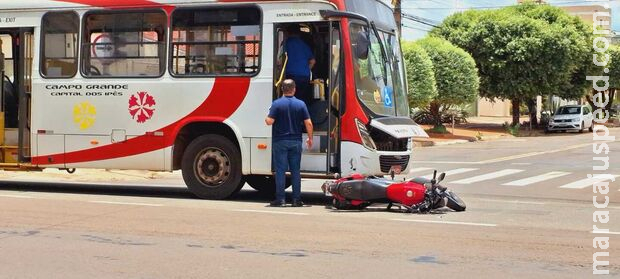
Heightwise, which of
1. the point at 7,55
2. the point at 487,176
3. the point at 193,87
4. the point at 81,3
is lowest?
the point at 487,176

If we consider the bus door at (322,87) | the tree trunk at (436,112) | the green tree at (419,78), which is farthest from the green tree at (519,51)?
the bus door at (322,87)

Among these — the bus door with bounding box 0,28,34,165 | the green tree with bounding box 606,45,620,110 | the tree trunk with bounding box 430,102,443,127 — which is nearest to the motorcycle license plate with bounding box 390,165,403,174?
the bus door with bounding box 0,28,34,165

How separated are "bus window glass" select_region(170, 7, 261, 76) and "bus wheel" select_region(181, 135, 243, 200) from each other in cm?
110

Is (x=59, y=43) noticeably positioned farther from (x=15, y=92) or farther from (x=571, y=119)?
(x=571, y=119)

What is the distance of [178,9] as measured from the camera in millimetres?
12117

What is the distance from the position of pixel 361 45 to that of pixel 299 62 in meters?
0.95

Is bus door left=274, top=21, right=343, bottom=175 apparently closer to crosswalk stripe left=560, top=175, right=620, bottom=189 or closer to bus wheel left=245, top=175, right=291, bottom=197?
bus wheel left=245, top=175, right=291, bottom=197

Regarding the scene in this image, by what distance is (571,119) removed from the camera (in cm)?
4688

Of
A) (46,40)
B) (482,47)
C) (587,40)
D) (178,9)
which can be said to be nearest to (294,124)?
(178,9)

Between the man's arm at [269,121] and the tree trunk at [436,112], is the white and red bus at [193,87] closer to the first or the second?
the man's arm at [269,121]

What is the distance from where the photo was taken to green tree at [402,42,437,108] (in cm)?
3453

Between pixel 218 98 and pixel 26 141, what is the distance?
3544mm

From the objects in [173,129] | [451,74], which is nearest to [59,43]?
[173,129]

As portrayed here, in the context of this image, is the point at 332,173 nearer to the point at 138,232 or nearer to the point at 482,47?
the point at 138,232
